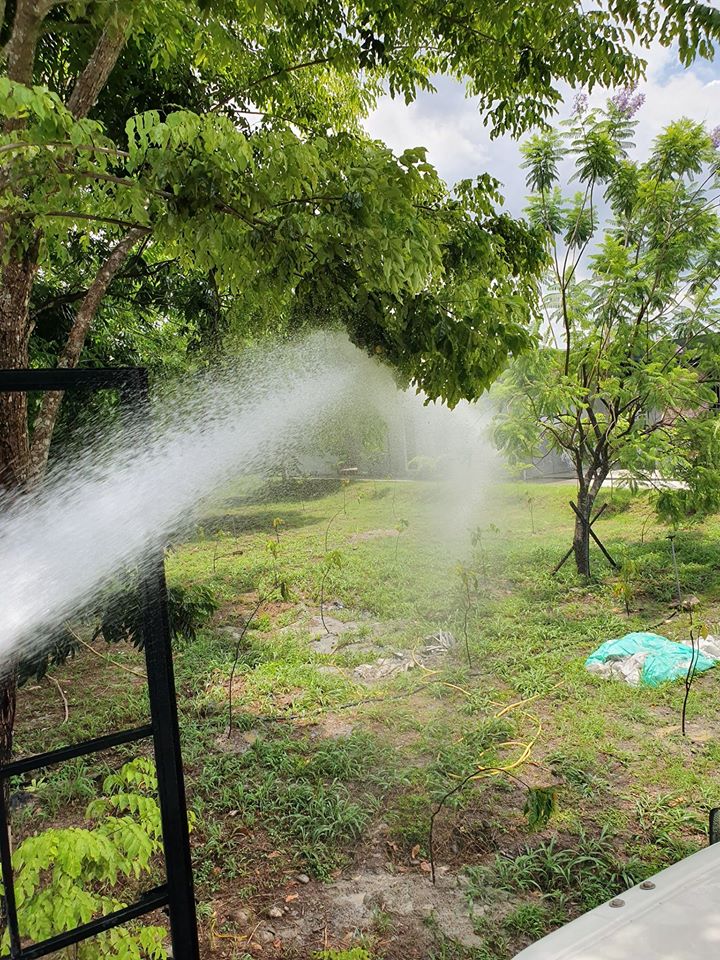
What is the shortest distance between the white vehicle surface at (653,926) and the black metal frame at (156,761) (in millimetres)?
640

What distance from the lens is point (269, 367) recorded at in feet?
13.8

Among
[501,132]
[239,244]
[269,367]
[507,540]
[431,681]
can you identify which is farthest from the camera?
[507,540]

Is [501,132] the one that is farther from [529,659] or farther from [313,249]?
[529,659]

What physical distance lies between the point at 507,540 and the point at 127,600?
394 centimetres

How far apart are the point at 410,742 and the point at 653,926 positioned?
167cm

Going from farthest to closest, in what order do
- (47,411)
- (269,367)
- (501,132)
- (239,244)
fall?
(269,367) → (501,132) → (47,411) → (239,244)

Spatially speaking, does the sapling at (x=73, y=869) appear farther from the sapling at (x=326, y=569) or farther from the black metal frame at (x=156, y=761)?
the sapling at (x=326, y=569)

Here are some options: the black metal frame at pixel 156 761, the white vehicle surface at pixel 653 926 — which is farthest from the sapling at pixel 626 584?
the black metal frame at pixel 156 761

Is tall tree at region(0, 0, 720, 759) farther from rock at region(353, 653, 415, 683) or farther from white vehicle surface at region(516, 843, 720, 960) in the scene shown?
rock at region(353, 653, 415, 683)

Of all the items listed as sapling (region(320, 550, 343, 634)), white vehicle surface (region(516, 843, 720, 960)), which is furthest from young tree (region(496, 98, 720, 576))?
white vehicle surface (region(516, 843, 720, 960))

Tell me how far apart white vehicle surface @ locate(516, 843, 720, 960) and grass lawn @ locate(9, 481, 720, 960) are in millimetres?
602

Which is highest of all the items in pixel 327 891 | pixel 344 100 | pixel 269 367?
pixel 344 100

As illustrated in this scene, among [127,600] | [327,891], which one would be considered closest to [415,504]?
[127,600]

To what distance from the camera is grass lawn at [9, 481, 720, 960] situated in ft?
6.89
